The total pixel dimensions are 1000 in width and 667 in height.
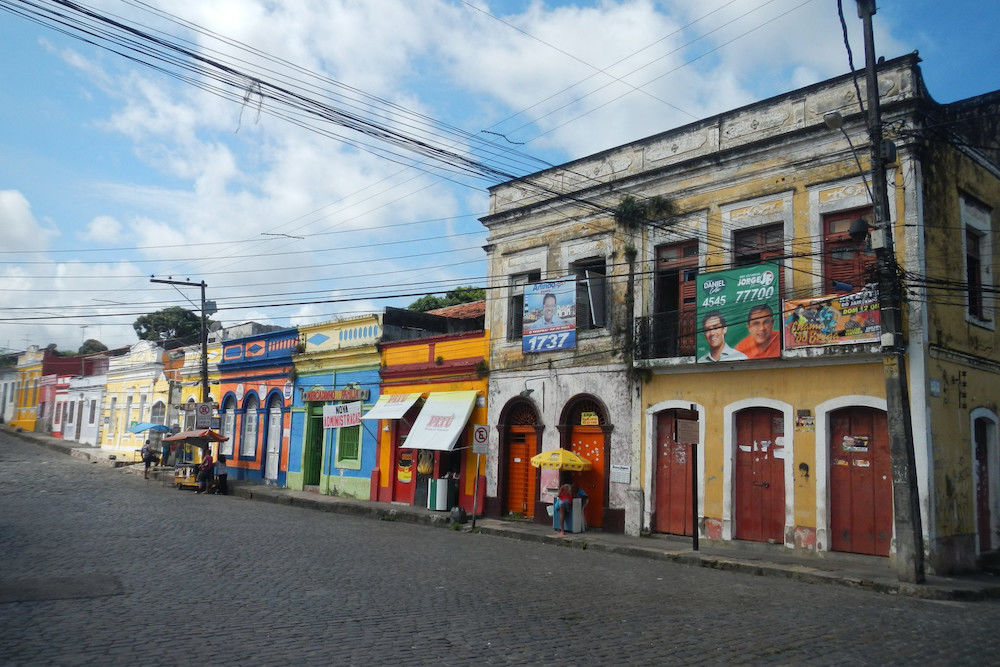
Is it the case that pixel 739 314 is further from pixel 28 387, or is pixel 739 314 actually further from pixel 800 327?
pixel 28 387

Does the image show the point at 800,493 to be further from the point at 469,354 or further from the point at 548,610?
the point at 469,354

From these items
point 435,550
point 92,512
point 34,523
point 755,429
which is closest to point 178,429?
point 92,512

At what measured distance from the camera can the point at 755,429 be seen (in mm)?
15719

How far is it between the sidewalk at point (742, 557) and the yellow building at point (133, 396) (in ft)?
62.9

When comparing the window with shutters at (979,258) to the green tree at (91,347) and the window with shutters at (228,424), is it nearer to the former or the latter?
the window with shutters at (228,424)

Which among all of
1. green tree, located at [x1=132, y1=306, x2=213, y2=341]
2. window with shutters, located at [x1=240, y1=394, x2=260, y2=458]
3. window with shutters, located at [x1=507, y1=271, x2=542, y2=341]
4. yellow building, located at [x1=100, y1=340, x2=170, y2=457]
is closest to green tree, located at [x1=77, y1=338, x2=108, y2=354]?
green tree, located at [x1=132, y1=306, x2=213, y2=341]

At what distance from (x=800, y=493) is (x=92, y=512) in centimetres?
1517

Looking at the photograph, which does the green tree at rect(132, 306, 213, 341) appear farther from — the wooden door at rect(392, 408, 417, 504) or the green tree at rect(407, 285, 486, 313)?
the wooden door at rect(392, 408, 417, 504)

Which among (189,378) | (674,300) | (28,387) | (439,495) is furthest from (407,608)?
(28,387)

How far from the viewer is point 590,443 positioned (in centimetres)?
1894

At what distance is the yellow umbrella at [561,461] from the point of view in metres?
17.6

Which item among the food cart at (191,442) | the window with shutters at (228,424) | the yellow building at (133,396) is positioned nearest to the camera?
the food cart at (191,442)

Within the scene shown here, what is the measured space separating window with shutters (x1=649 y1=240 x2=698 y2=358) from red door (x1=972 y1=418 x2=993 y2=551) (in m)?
5.56

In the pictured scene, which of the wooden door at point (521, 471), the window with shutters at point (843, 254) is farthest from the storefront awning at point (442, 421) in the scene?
the window with shutters at point (843, 254)
